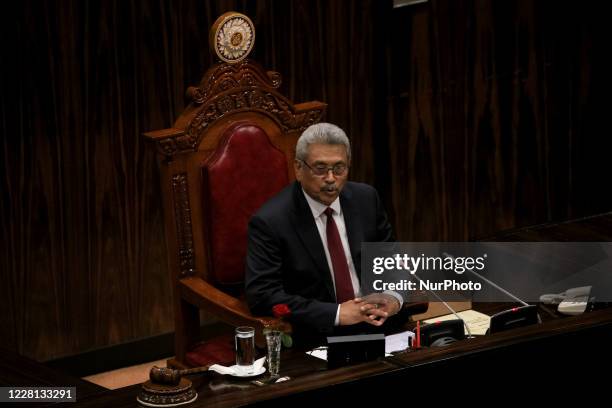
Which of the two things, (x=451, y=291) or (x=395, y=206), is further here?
(x=395, y=206)

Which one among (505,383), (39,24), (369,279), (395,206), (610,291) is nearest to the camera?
(505,383)

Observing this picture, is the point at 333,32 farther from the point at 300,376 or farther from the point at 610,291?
the point at 300,376

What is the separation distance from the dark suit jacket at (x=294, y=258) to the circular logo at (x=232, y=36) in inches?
18.5

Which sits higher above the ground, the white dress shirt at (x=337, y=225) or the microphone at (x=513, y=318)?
the white dress shirt at (x=337, y=225)

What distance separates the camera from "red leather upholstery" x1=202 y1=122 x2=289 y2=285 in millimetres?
4066

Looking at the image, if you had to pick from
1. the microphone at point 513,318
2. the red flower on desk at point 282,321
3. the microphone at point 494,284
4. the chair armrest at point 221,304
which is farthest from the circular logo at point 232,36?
the microphone at point 513,318

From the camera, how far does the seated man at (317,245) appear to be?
3746mm

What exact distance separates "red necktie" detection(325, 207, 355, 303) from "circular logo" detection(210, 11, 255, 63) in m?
0.59

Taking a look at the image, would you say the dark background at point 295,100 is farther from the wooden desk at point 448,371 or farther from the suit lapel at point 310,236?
the wooden desk at point 448,371

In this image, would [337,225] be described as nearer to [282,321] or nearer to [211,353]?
[282,321]

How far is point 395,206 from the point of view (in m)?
5.95

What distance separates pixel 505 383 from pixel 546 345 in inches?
5.6

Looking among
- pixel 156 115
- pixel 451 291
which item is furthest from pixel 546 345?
pixel 156 115

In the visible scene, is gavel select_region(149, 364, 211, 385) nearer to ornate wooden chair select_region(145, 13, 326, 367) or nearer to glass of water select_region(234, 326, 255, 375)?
glass of water select_region(234, 326, 255, 375)
